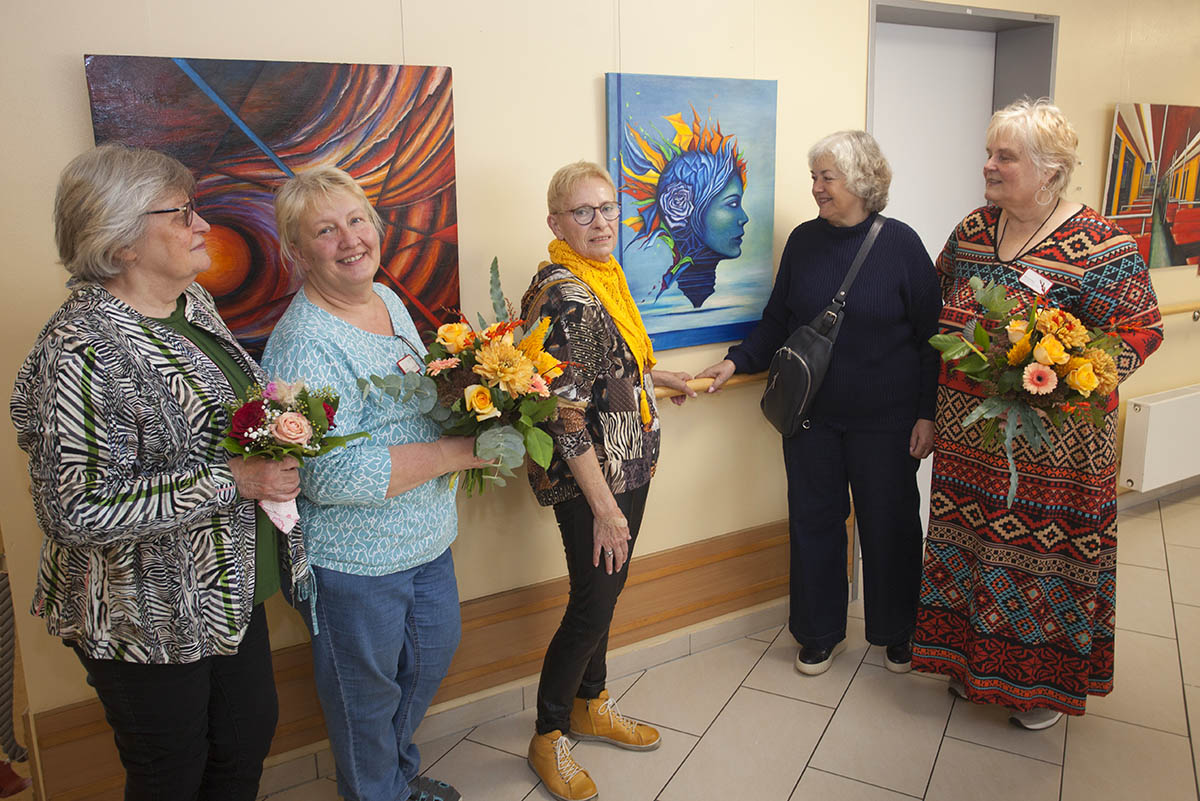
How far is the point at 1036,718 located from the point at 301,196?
265 cm

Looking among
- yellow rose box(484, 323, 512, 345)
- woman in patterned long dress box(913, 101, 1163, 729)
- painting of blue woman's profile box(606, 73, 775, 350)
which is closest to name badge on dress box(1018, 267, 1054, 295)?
woman in patterned long dress box(913, 101, 1163, 729)

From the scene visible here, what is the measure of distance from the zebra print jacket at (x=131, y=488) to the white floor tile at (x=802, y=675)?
1.96 m

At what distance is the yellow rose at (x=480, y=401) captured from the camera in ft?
5.99

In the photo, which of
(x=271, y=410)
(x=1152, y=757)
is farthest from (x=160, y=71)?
(x=1152, y=757)

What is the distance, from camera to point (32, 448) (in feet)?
5.11

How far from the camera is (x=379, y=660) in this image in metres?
2.02

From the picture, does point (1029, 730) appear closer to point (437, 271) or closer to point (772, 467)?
point (772, 467)

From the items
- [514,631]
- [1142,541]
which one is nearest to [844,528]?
[514,631]

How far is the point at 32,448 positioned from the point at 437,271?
1.13m

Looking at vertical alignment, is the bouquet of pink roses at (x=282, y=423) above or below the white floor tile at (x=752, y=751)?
above

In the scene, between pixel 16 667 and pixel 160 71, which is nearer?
pixel 160 71

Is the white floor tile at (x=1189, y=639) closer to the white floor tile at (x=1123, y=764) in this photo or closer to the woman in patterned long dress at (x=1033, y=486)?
the white floor tile at (x=1123, y=764)

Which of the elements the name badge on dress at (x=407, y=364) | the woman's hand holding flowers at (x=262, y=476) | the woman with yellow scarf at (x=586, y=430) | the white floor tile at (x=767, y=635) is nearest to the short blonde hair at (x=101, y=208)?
the woman's hand holding flowers at (x=262, y=476)

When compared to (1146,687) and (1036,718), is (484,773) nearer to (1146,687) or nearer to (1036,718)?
(1036,718)
